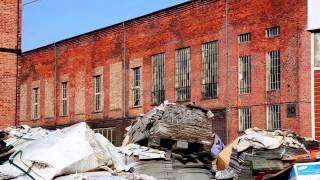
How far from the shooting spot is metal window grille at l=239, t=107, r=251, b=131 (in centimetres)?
2675

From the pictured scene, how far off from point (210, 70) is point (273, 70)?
13.7 ft

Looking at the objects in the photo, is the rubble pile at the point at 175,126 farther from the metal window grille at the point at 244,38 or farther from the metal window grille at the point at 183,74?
the metal window grille at the point at 183,74

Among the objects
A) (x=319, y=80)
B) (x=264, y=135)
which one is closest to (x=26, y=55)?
(x=319, y=80)

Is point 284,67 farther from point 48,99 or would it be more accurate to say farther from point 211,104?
point 48,99

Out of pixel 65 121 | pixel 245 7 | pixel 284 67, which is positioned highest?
pixel 245 7

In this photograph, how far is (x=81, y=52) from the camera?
130 ft

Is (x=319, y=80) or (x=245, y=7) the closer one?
(x=319, y=80)

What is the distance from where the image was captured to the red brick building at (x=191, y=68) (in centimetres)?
2512

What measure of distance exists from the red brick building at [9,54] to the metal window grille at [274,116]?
12423 millimetres

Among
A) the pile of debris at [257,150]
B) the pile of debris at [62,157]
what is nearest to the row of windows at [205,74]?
the pile of debris at [257,150]

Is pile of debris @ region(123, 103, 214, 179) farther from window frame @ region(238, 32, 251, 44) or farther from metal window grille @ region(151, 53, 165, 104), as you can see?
metal window grille @ region(151, 53, 165, 104)

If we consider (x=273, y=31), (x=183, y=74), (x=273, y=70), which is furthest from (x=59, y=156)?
→ (x=183, y=74)

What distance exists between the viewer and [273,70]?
26.1 meters

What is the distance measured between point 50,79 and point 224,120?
17846 mm
